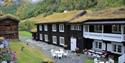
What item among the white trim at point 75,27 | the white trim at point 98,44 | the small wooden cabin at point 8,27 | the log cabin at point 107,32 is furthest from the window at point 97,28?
the small wooden cabin at point 8,27

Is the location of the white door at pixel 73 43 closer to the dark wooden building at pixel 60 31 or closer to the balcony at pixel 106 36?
the dark wooden building at pixel 60 31

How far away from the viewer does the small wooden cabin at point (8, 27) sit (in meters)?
39.8

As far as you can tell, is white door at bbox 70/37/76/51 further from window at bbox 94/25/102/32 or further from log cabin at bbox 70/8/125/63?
window at bbox 94/25/102/32

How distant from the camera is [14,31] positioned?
40562 mm

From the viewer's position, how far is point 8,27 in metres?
40.4

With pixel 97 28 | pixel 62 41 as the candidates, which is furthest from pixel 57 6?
pixel 97 28

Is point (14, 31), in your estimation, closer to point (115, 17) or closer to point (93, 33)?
point (93, 33)

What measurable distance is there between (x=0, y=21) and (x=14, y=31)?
2531 millimetres

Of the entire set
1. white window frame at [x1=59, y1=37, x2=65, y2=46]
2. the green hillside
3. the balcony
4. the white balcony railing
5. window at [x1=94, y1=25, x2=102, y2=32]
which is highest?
the green hillside

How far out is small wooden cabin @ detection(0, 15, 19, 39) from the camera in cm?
3978

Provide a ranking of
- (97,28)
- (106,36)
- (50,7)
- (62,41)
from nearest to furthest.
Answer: (106,36), (97,28), (62,41), (50,7)

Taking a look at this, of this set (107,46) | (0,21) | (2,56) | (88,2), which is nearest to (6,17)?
(0,21)

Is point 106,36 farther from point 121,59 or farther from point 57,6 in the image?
point 57,6

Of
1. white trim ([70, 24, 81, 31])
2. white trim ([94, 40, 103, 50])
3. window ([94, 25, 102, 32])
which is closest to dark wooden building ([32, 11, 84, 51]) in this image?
white trim ([70, 24, 81, 31])
